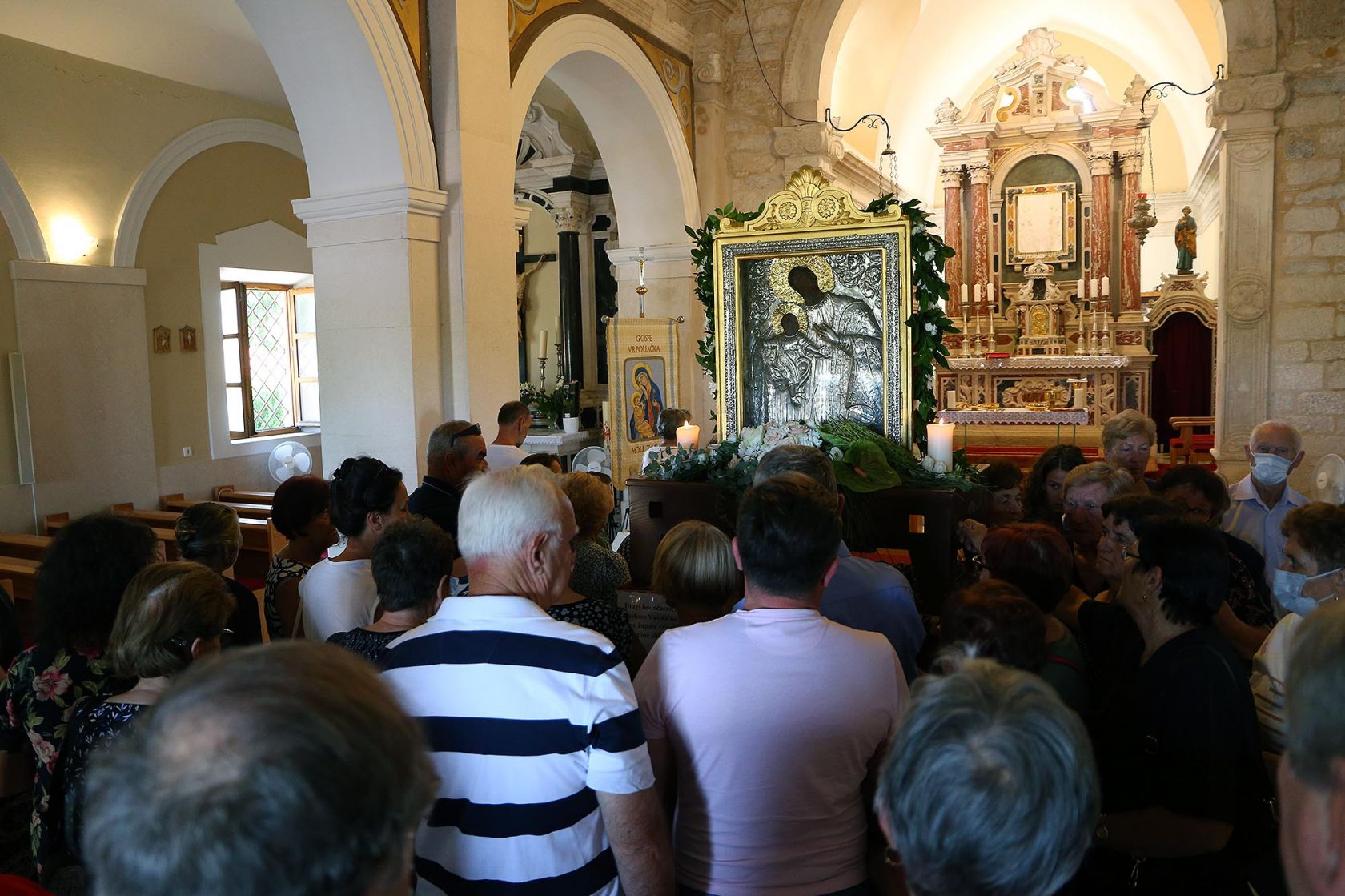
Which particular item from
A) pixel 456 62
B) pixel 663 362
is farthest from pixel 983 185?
Answer: pixel 456 62

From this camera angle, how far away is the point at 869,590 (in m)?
2.54

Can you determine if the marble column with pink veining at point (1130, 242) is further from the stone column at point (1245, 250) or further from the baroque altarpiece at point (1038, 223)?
the stone column at point (1245, 250)

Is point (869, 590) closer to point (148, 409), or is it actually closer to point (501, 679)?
point (501, 679)

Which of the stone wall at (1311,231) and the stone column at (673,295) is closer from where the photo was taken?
the stone wall at (1311,231)

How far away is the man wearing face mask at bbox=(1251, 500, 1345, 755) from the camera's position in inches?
90.4

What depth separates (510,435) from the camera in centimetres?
536

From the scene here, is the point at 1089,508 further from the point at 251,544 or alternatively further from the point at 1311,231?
the point at 251,544

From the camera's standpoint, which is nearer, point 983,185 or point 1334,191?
point 1334,191

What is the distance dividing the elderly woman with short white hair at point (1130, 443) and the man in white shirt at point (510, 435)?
9.73 feet

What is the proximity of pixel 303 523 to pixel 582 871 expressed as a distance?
2105 millimetres

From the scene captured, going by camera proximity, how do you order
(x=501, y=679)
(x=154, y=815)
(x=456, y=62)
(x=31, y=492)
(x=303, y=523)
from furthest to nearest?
(x=31, y=492)
(x=456, y=62)
(x=303, y=523)
(x=501, y=679)
(x=154, y=815)

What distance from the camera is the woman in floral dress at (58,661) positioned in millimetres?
2236

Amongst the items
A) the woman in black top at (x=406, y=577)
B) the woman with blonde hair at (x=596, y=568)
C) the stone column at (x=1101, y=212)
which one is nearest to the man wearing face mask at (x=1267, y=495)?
the woman with blonde hair at (x=596, y=568)

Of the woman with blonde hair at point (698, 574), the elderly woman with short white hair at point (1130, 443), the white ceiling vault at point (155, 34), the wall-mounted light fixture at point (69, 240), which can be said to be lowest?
the woman with blonde hair at point (698, 574)
